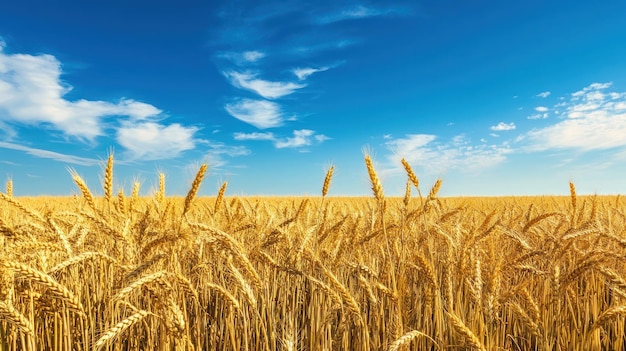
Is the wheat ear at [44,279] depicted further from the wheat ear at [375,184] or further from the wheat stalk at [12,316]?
the wheat ear at [375,184]

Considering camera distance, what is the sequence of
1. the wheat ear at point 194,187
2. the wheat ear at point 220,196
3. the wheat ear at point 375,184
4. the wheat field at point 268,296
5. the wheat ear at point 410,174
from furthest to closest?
1. the wheat ear at point 220,196
2. the wheat ear at point 410,174
3. the wheat ear at point 375,184
4. the wheat ear at point 194,187
5. the wheat field at point 268,296

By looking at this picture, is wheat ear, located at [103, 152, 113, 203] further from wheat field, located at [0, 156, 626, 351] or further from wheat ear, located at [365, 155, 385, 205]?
wheat ear, located at [365, 155, 385, 205]

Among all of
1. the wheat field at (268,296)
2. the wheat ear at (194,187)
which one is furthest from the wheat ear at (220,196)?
the wheat ear at (194,187)

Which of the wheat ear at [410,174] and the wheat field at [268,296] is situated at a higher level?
the wheat ear at [410,174]

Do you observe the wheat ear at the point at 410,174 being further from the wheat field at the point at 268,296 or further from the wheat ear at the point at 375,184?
the wheat ear at the point at 375,184

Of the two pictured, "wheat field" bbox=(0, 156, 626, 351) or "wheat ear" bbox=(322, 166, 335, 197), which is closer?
"wheat field" bbox=(0, 156, 626, 351)

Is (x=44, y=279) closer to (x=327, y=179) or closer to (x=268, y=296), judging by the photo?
(x=268, y=296)

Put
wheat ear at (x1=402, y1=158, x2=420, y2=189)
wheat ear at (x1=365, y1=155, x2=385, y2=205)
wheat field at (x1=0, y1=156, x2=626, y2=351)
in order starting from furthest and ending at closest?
1. wheat ear at (x1=402, y1=158, x2=420, y2=189)
2. wheat ear at (x1=365, y1=155, x2=385, y2=205)
3. wheat field at (x1=0, y1=156, x2=626, y2=351)

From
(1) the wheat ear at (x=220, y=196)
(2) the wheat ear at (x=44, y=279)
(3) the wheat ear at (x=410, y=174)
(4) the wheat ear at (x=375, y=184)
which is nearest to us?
(2) the wheat ear at (x=44, y=279)

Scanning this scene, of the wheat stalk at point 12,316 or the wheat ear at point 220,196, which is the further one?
the wheat ear at point 220,196

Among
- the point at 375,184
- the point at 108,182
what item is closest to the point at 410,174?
the point at 375,184

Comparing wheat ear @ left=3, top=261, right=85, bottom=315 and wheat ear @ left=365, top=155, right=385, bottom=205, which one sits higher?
wheat ear @ left=365, top=155, right=385, bottom=205

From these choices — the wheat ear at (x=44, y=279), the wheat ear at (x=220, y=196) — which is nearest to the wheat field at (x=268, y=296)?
the wheat ear at (x=44, y=279)

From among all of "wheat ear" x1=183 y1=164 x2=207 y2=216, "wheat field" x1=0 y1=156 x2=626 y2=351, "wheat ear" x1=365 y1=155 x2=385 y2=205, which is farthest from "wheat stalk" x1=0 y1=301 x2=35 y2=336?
"wheat ear" x1=365 y1=155 x2=385 y2=205
